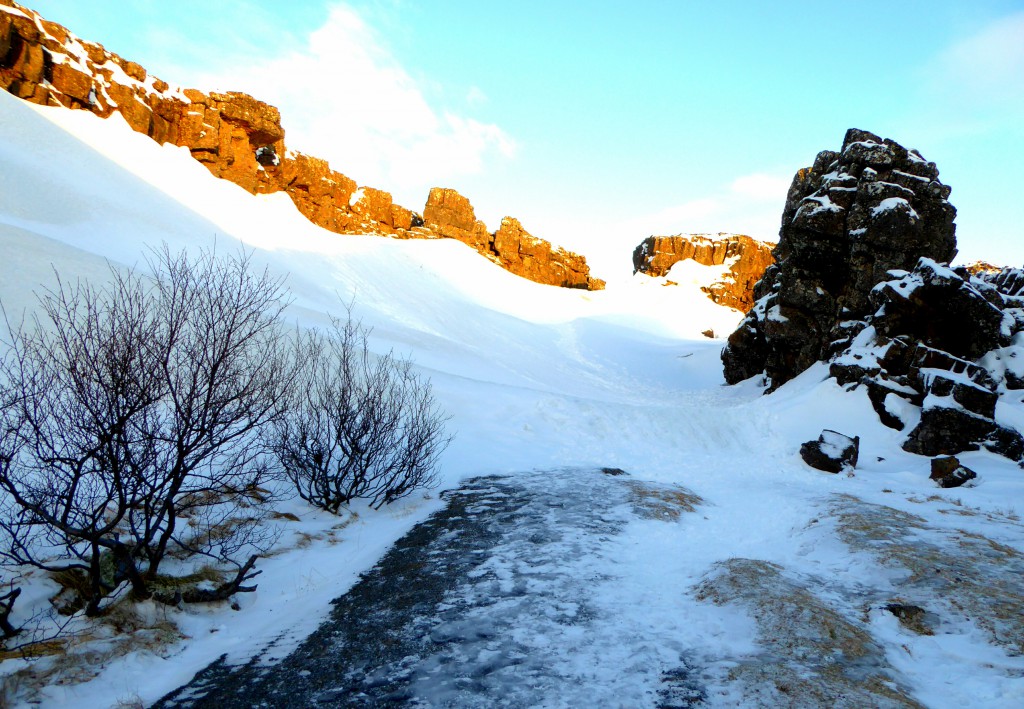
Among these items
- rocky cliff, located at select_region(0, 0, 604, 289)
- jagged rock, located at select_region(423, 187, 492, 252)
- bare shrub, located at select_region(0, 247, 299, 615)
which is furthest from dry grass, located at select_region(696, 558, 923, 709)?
jagged rock, located at select_region(423, 187, 492, 252)

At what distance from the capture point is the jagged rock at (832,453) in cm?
1375

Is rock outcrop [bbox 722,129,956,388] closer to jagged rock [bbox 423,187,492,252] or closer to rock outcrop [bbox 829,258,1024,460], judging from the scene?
rock outcrop [bbox 829,258,1024,460]

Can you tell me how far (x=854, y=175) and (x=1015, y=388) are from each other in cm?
1190

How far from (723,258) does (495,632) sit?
76951 millimetres

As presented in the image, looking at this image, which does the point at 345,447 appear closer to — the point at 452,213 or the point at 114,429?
the point at 114,429

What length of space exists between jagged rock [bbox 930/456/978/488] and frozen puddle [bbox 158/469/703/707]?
7.51 metres

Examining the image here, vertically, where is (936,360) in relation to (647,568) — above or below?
above

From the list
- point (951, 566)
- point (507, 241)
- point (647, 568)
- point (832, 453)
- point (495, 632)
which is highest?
point (507, 241)

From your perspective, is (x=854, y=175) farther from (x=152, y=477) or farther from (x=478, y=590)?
(x=152, y=477)

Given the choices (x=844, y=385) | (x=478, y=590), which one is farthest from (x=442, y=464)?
(x=844, y=385)

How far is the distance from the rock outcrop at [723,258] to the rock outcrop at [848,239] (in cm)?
4507

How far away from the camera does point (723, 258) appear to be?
74.4m

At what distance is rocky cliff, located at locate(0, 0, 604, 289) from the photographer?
117ft

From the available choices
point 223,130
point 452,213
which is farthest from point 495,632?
point 452,213
